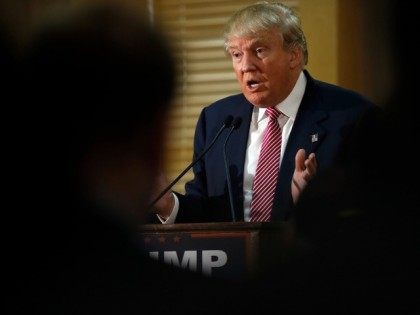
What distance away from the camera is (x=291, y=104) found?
81.7 inches

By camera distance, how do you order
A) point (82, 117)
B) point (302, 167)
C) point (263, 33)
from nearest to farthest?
point (82, 117) → point (302, 167) → point (263, 33)

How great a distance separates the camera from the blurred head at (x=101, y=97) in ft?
1.93

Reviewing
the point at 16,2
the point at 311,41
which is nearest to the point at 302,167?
the point at 311,41

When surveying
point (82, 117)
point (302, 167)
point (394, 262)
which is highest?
point (82, 117)

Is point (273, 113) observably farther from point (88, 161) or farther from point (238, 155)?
point (88, 161)

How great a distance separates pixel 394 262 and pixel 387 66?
15cm

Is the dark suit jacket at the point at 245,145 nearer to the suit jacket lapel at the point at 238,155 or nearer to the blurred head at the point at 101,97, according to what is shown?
the suit jacket lapel at the point at 238,155

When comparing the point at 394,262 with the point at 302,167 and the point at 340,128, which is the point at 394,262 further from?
the point at 340,128

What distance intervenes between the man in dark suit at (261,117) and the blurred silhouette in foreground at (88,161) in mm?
1174

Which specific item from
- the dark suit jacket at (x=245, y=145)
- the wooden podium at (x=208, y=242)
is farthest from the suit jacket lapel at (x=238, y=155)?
the wooden podium at (x=208, y=242)

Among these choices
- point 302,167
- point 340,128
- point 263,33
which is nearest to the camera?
point 302,167

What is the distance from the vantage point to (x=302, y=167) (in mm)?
1624

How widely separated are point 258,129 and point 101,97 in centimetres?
146

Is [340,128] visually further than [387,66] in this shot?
Yes
